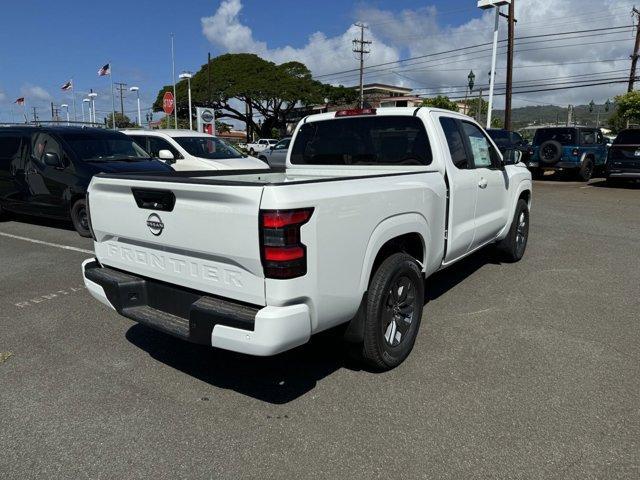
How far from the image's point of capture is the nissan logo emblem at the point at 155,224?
306cm

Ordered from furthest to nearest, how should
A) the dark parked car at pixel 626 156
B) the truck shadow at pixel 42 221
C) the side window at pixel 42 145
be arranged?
the dark parked car at pixel 626 156
the truck shadow at pixel 42 221
the side window at pixel 42 145

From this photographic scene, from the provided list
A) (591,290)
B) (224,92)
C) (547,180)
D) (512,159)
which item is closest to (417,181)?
(512,159)

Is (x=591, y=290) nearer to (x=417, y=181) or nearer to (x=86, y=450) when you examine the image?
(x=417, y=181)

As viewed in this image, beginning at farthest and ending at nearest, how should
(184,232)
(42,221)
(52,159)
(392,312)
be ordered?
(42,221)
(52,159)
(392,312)
(184,232)

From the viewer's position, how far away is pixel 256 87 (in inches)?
2167

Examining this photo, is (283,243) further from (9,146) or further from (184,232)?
(9,146)

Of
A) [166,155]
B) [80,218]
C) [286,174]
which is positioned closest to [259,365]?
[286,174]

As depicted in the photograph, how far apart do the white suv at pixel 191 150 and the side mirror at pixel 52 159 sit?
8.00 ft

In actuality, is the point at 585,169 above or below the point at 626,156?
below

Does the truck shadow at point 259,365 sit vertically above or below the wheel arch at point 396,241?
below

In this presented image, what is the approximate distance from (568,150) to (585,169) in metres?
1.08

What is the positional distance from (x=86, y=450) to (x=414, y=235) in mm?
2424

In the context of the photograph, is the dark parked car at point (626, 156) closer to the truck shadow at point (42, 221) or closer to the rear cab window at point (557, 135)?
the rear cab window at point (557, 135)

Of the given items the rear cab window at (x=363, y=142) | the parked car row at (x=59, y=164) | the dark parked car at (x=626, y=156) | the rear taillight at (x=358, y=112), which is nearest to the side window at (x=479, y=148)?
the rear cab window at (x=363, y=142)
